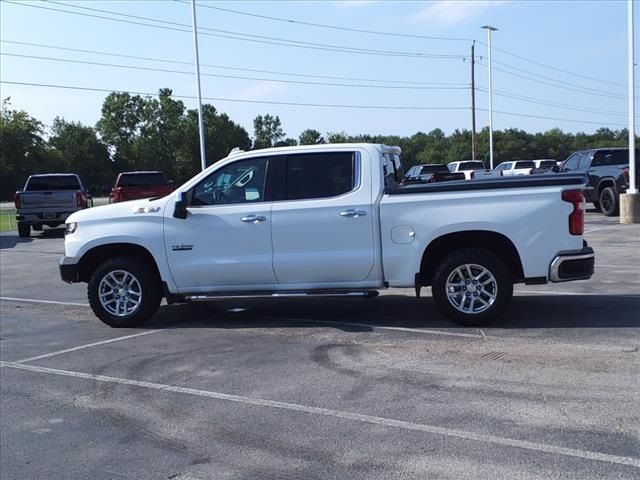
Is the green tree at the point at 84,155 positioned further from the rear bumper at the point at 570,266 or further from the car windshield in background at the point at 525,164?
the rear bumper at the point at 570,266

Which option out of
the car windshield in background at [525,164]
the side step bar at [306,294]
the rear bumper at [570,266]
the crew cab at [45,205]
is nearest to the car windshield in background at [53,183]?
the crew cab at [45,205]

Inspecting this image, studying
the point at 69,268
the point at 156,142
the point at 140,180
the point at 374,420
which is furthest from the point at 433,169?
the point at 156,142

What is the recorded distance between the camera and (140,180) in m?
26.5

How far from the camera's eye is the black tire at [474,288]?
745cm

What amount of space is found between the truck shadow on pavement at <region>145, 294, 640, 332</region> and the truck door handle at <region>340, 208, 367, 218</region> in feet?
4.22

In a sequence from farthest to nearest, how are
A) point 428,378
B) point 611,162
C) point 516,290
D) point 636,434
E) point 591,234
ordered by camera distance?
point 611,162 → point 591,234 → point 516,290 → point 428,378 → point 636,434

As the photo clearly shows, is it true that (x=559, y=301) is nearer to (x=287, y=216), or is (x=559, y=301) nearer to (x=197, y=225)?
(x=287, y=216)

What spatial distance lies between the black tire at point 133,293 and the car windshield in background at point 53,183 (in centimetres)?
1723

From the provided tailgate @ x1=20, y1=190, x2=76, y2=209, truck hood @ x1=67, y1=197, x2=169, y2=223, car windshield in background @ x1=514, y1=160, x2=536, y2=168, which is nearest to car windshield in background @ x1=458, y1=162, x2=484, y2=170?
car windshield in background @ x1=514, y1=160, x2=536, y2=168

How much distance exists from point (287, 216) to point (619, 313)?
157 inches

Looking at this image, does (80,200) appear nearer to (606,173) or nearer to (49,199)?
(49,199)

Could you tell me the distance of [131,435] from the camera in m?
4.98

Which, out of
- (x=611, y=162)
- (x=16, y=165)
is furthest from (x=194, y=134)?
(x=611, y=162)

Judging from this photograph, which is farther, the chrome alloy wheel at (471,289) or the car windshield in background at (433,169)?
the car windshield in background at (433,169)
